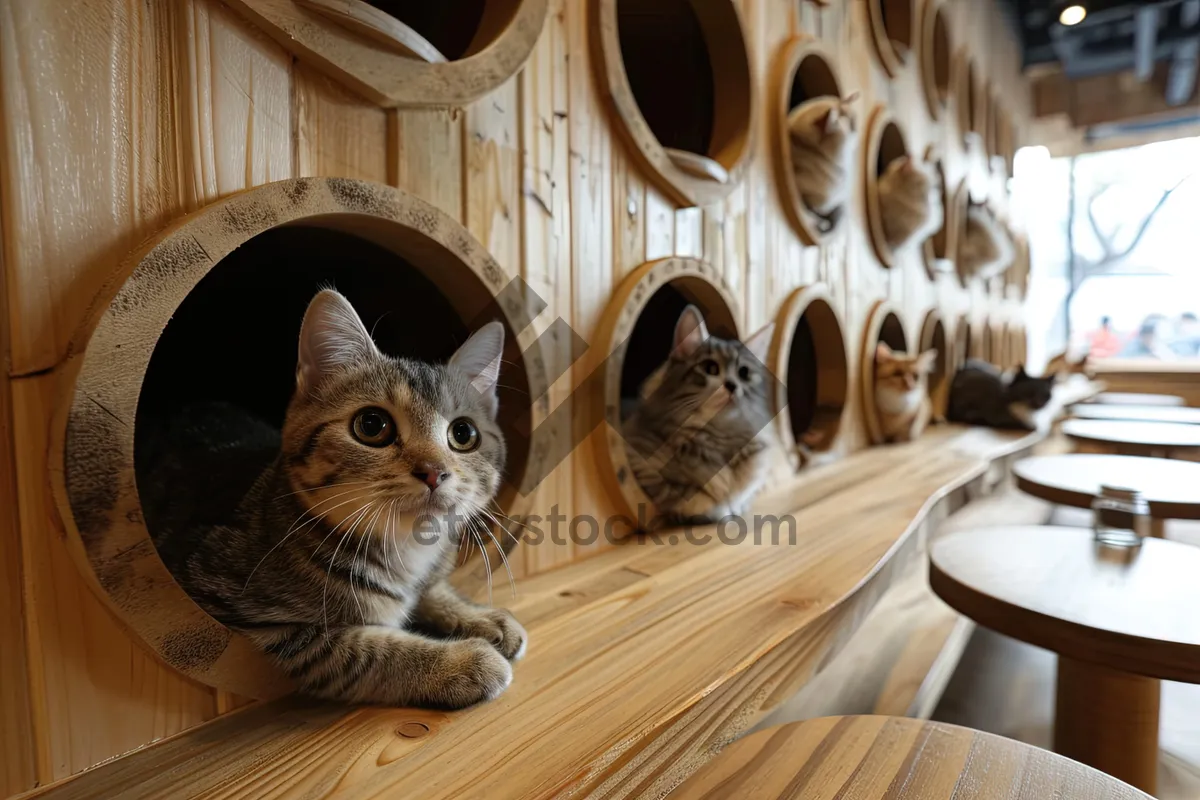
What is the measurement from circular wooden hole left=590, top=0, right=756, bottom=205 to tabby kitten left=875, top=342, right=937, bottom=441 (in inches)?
49.1

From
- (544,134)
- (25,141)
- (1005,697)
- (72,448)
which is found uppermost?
(544,134)

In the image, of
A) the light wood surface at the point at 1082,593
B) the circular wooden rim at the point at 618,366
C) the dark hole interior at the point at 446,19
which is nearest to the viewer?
the light wood surface at the point at 1082,593

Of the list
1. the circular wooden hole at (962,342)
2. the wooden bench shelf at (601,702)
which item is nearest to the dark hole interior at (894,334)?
the circular wooden hole at (962,342)

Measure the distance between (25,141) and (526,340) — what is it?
2.17ft

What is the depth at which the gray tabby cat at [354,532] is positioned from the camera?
0.72 meters

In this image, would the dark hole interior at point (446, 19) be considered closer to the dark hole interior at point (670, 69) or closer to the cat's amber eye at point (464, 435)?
the dark hole interior at point (670, 69)

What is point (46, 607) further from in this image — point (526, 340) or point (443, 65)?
Result: point (443, 65)

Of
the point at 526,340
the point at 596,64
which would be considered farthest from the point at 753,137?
the point at 526,340

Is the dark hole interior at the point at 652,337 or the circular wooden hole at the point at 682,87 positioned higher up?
the circular wooden hole at the point at 682,87

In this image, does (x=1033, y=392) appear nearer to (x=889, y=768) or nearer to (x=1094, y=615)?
(x=1094, y=615)

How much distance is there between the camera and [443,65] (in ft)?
3.03

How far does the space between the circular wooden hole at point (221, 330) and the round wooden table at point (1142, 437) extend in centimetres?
269

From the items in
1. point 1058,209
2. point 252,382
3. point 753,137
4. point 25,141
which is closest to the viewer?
point 25,141

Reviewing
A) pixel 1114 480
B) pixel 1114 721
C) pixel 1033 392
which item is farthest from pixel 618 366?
pixel 1033 392
